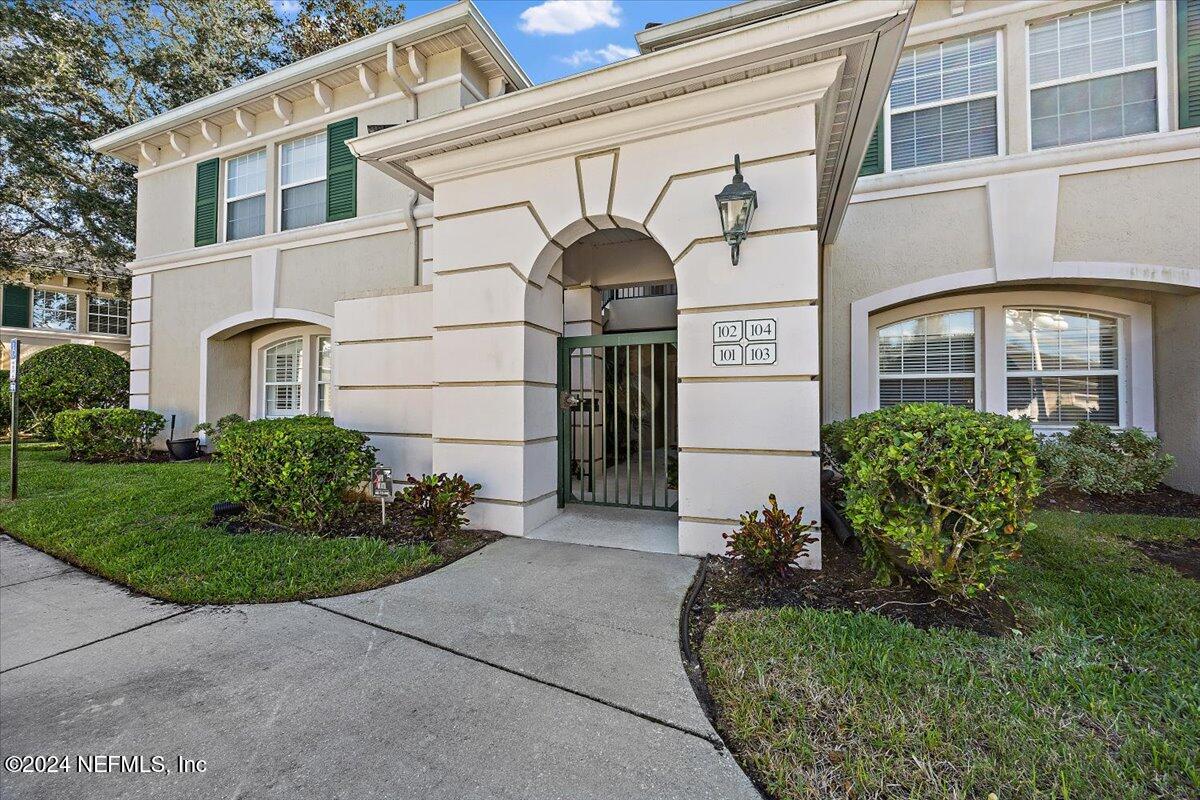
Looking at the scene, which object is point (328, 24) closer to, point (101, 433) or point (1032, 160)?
point (101, 433)

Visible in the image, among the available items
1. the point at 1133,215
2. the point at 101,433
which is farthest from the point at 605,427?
the point at 101,433

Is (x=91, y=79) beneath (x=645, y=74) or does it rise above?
above

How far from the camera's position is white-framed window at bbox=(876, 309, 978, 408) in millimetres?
6688

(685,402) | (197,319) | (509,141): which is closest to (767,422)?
(685,402)

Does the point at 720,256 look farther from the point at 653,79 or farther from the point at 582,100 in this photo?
the point at 582,100

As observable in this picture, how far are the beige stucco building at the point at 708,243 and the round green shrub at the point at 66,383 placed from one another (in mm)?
4581

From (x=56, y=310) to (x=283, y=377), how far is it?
14.3 m

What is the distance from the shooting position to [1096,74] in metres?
5.74

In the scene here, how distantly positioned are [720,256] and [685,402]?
1.24 metres

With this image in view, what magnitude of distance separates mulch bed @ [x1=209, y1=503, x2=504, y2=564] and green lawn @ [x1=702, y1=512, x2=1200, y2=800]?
2408 millimetres

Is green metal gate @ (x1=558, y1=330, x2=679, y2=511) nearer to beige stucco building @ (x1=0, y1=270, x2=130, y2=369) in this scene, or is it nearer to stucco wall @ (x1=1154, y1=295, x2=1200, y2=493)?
stucco wall @ (x1=1154, y1=295, x2=1200, y2=493)

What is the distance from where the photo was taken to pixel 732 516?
387 cm

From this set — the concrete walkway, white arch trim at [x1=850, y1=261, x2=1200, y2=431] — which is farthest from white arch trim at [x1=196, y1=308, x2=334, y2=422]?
white arch trim at [x1=850, y1=261, x2=1200, y2=431]

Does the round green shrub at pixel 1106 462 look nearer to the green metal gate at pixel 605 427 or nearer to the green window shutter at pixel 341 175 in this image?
the green metal gate at pixel 605 427
